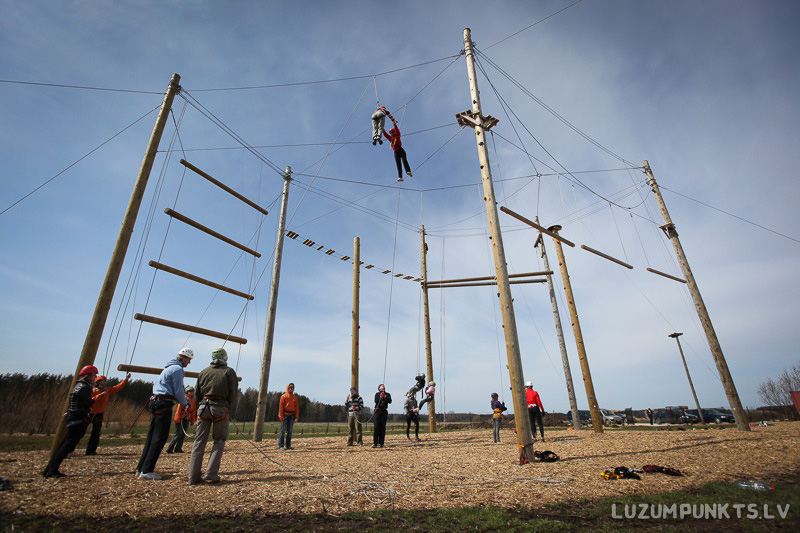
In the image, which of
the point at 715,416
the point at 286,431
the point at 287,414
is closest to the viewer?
the point at 286,431

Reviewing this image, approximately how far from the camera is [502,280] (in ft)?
26.0

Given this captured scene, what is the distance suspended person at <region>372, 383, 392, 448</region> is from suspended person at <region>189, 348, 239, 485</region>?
657 centimetres

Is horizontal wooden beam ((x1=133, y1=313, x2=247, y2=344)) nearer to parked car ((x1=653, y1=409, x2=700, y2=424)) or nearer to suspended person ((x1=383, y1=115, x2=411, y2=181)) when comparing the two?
suspended person ((x1=383, y1=115, x2=411, y2=181))

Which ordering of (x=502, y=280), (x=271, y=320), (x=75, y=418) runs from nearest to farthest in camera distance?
1. (x=75, y=418)
2. (x=502, y=280)
3. (x=271, y=320)

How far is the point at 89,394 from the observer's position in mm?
6262

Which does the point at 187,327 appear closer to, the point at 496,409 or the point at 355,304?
the point at 355,304

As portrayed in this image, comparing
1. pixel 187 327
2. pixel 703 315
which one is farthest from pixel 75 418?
pixel 703 315

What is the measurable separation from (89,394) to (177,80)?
8.62 metres

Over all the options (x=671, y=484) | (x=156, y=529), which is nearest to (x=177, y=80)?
(x=156, y=529)

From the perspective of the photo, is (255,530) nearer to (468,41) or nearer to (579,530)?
(579,530)

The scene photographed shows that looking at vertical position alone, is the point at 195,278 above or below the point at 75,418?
above

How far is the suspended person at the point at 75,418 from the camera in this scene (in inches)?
213

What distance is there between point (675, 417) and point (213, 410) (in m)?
37.8

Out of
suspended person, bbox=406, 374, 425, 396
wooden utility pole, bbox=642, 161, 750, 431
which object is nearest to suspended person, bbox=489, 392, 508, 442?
suspended person, bbox=406, 374, 425, 396
